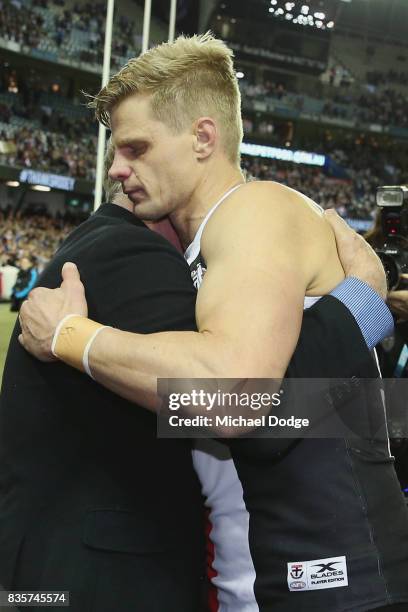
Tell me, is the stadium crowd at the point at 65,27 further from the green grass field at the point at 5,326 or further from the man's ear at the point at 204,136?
the man's ear at the point at 204,136

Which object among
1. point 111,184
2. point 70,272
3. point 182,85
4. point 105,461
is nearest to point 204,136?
point 182,85

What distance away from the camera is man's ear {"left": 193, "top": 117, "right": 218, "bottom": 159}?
137cm

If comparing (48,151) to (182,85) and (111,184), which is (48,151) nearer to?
(111,184)

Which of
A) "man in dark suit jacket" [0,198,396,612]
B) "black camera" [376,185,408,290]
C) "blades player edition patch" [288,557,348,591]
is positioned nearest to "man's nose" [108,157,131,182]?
"man in dark suit jacket" [0,198,396,612]

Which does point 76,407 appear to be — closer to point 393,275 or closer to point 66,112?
point 393,275

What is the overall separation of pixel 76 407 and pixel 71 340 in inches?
5.0

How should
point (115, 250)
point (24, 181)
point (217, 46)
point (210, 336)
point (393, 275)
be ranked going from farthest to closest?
1. point (24, 181)
2. point (393, 275)
3. point (217, 46)
4. point (115, 250)
5. point (210, 336)

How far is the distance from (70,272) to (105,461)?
340 millimetres

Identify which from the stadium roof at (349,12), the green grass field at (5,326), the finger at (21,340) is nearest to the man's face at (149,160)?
the finger at (21,340)

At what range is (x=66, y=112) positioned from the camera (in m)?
25.7

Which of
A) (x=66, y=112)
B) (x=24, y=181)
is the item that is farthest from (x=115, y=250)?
(x=66, y=112)
